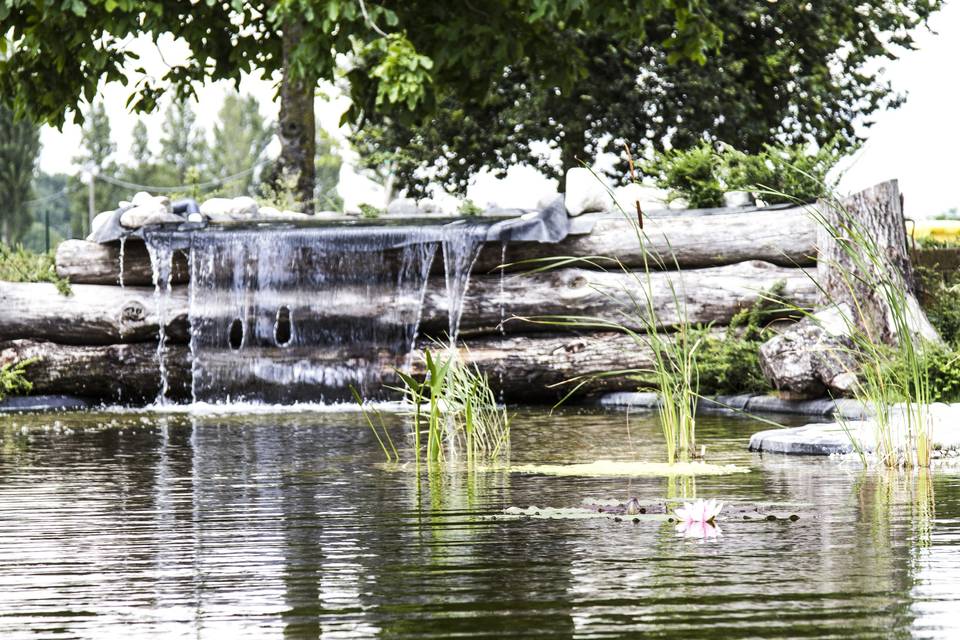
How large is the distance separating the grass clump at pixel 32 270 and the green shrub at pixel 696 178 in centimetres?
596

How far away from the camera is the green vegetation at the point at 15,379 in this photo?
42.8 feet

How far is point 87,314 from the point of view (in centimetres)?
1373

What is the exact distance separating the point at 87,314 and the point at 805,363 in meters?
6.87

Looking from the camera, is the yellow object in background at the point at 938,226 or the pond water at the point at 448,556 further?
the yellow object in background at the point at 938,226

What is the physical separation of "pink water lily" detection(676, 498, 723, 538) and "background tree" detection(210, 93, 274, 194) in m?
62.3

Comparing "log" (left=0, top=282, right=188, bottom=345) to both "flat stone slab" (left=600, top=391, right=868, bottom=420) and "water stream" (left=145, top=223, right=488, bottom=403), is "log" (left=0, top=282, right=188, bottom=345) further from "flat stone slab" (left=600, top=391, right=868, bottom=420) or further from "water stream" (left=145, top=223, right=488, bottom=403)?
"flat stone slab" (left=600, top=391, right=868, bottom=420)

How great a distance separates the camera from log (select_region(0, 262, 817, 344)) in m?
13.0

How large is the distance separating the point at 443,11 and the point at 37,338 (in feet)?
22.9

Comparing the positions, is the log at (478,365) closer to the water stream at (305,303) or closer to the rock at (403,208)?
the water stream at (305,303)

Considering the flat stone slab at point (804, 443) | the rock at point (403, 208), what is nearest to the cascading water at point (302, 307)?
the rock at point (403, 208)

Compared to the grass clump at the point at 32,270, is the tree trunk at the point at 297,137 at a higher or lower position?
higher

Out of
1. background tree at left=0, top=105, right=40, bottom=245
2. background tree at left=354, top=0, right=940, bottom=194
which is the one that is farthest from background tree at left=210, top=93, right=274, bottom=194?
background tree at left=354, top=0, right=940, bottom=194

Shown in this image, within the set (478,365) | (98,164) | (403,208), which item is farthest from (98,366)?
(98,164)

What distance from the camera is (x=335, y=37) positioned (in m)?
16.5
